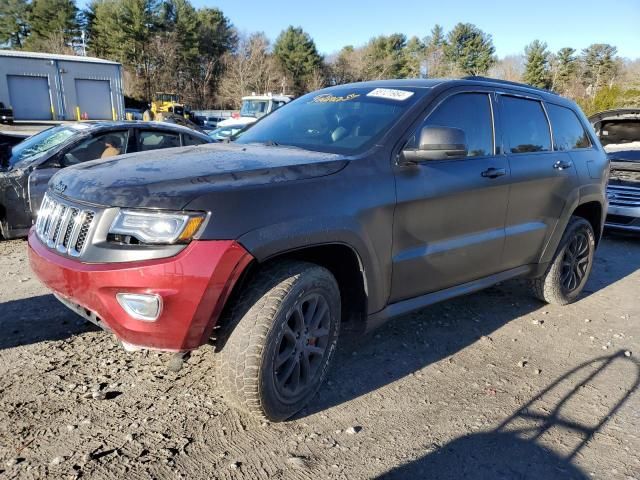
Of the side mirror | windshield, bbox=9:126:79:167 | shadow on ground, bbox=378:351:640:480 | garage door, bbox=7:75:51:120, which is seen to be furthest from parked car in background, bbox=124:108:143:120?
shadow on ground, bbox=378:351:640:480

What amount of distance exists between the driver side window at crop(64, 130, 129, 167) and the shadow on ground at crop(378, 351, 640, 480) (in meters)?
5.27

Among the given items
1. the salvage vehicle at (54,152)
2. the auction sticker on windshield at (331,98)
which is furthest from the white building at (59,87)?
the auction sticker on windshield at (331,98)

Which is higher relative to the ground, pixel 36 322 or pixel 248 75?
pixel 248 75

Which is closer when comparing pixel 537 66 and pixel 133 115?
pixel 133 115

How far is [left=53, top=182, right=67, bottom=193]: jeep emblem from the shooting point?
2739mm

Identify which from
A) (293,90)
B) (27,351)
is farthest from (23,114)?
(27,351)

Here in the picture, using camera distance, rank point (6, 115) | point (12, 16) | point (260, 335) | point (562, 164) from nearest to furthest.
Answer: point (260, 335) < point (562, 164) < point (6, 115) < point (12, 16)

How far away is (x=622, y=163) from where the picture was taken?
8336 millimetres

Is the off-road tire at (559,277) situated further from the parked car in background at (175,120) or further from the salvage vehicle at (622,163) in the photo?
the parked car in background at (175,120)

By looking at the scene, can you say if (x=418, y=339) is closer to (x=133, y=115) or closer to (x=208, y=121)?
(x=208, y=121)

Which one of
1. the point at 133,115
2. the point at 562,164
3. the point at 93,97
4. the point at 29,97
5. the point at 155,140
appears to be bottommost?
the point at 133,115

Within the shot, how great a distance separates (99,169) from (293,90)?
2281 inches

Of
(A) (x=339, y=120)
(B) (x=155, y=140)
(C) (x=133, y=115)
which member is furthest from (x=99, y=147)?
(C) (x=133, y=115)

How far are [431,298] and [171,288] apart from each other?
5.96 feet
